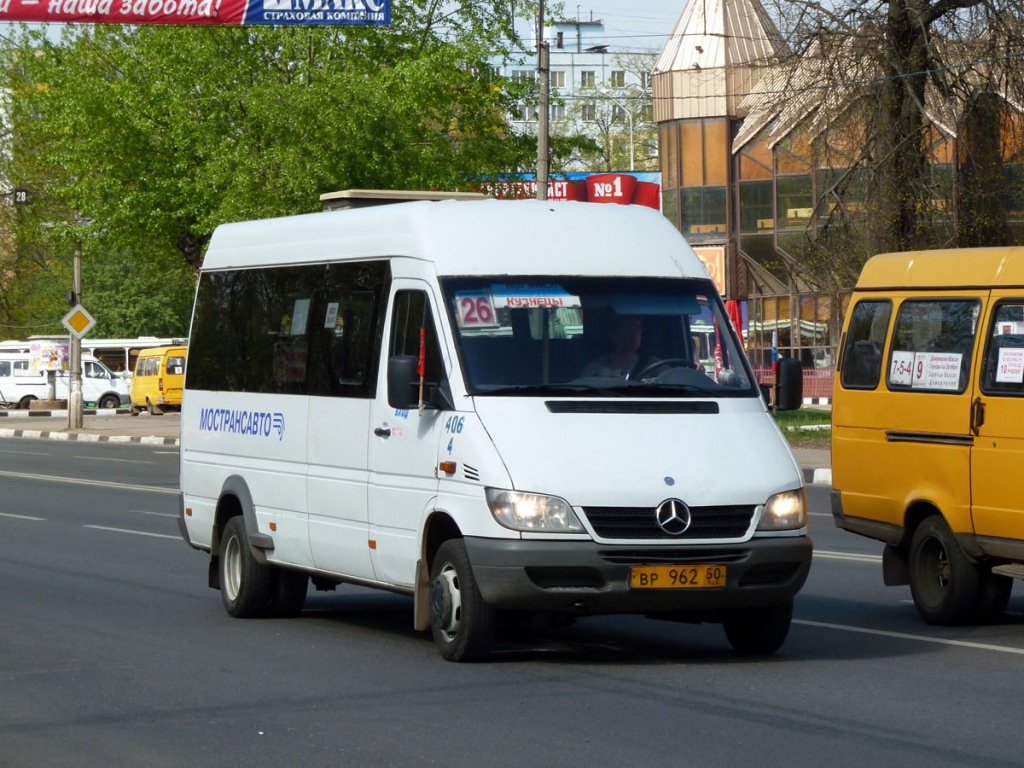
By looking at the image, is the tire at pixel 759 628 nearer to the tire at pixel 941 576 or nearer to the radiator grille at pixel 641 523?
the radiator grille at pixel 641 523

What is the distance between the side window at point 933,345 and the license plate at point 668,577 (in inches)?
111

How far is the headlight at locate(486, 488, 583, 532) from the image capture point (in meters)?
8.64

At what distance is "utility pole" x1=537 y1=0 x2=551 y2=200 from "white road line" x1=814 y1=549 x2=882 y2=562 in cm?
1540

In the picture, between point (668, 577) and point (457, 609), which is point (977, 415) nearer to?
point (668, 577)

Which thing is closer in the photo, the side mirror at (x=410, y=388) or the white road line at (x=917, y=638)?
the side mirror at (x=410, y=388)

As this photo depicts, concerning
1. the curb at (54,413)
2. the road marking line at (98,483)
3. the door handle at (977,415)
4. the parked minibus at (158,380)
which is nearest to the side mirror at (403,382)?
the door handle at (977,415)

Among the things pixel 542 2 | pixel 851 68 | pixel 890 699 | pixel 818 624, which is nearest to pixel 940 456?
pixel 818 624

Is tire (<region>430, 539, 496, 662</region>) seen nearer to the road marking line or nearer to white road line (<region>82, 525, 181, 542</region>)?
white road line (<region>82, 525, 181, 542</region>)

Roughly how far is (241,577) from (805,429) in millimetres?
21702

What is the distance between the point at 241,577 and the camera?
37.4ft

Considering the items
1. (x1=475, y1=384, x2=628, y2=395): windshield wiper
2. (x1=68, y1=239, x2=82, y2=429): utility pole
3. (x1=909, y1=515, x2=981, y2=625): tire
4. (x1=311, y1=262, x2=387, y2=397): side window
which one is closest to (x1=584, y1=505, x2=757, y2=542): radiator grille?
(x1=475, y1=384, x2=628, y2=395): windshield wiper

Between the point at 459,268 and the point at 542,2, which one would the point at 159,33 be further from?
the point at 459,268

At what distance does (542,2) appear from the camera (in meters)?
31.6

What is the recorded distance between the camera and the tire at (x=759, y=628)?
9.33 metres
